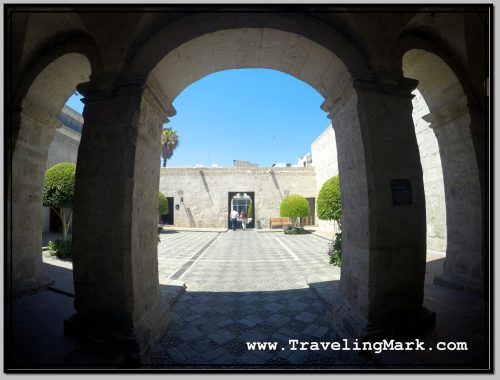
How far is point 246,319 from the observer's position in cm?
333

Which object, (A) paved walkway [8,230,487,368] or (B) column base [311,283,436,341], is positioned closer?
(A) paved walkway [8,230,487,368]

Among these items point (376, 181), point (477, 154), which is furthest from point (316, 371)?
point (477, 154)

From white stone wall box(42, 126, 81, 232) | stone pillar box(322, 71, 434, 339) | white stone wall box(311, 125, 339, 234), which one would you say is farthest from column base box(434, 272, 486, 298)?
white stone wall box(42, 126, 81, 232)

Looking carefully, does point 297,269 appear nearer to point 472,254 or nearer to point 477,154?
point 472,254

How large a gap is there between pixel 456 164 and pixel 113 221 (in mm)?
5248

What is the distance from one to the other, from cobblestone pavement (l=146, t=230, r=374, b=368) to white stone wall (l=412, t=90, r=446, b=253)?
13.4 feet

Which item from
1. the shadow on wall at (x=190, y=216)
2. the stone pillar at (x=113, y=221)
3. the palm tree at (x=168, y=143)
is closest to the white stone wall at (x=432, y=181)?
the stone pillar at (x=113, y=221)

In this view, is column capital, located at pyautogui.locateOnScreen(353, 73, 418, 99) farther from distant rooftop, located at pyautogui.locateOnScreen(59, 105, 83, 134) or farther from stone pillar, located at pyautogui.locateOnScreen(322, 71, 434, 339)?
distant rooftop, located at pyautogui.locateOnScreen(59, 105, 83, 134)

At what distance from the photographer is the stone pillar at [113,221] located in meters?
2.48

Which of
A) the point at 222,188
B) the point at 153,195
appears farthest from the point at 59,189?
the point at 222,188

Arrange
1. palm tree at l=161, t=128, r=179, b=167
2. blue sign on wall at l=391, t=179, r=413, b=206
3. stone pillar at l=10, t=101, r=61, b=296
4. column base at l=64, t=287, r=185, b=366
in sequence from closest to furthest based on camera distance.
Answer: column base at l=64, t=287, r=185, b=366 → blue sign on wall at l=391, t=179, r=413, b=206 → stone pillar at l=10, t=101, r=61, b=296 → palm tree at l=161, t=128, r=179, b=167

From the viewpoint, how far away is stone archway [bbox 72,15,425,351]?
98.9 inches

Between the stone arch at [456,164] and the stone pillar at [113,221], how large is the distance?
4.17m

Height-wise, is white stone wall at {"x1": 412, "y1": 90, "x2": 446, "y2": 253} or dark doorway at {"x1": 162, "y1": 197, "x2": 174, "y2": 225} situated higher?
white stone wall at {"x1": 412, "y1": 90, "x2": 446, "y2": 253}
